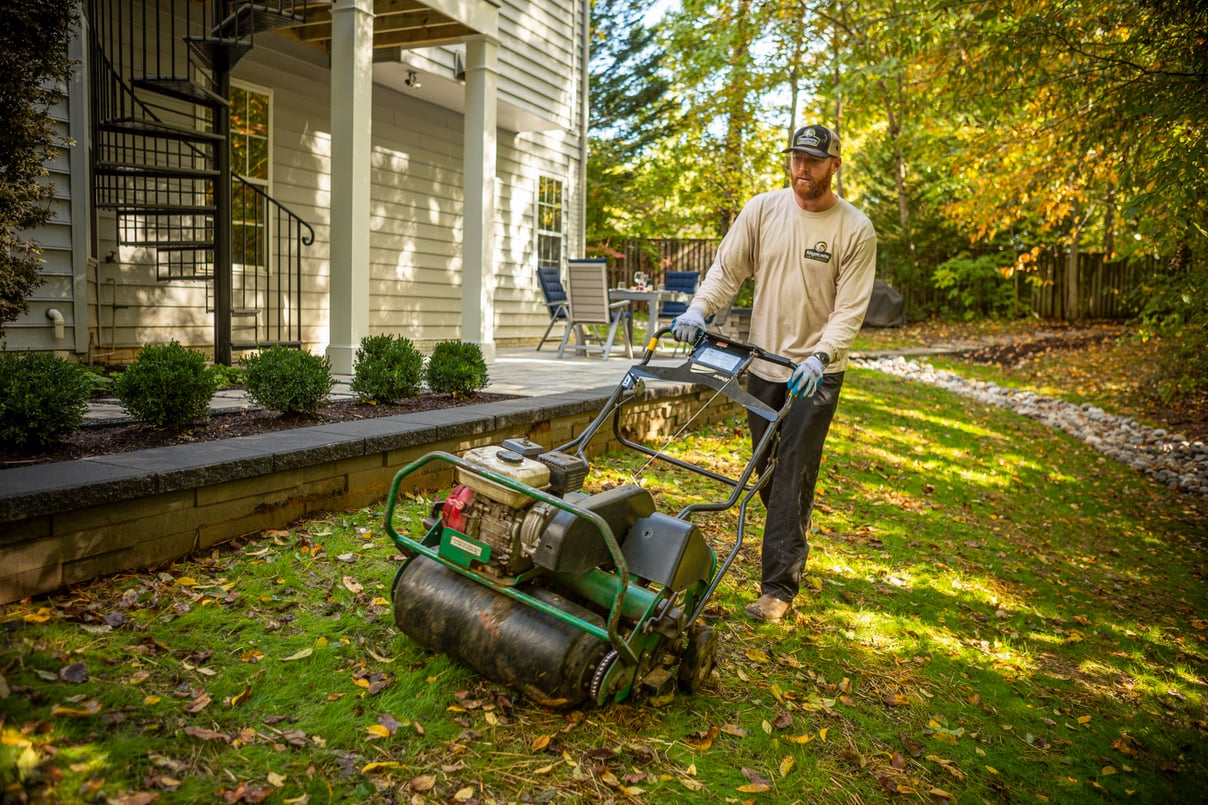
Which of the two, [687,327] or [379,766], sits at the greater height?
[687,327]

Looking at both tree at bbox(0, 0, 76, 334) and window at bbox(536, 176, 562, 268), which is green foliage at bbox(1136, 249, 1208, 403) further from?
tree at bbox(0, 0, 76, 334)

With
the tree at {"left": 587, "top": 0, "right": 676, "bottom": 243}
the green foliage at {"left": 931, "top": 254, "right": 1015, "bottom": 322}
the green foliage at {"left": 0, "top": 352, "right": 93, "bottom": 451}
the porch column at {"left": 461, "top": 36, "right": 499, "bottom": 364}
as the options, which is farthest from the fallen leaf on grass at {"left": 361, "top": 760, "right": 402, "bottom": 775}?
the tree at {"left": 587, "top": 0, "right": 676, "bottom": 243}

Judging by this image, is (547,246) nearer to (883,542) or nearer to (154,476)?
(883,542)

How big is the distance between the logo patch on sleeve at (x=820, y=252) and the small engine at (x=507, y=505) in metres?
1.52

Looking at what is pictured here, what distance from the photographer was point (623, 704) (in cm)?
313

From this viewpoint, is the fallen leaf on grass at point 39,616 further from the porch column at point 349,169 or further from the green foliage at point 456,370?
the porch column at point 349,169

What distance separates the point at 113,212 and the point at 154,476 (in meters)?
4.80

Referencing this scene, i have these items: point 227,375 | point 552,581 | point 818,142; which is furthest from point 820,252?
point 227,375

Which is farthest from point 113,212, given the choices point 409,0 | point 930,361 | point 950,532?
point 930,361

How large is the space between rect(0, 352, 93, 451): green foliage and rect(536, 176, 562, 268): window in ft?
33.2

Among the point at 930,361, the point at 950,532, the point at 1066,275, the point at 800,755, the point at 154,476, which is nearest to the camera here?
the point at 800,755

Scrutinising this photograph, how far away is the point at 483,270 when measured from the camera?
30.5 ft

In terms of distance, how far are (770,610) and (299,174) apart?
723 centimetres

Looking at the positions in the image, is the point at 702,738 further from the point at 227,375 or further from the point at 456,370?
the point at 227,375
